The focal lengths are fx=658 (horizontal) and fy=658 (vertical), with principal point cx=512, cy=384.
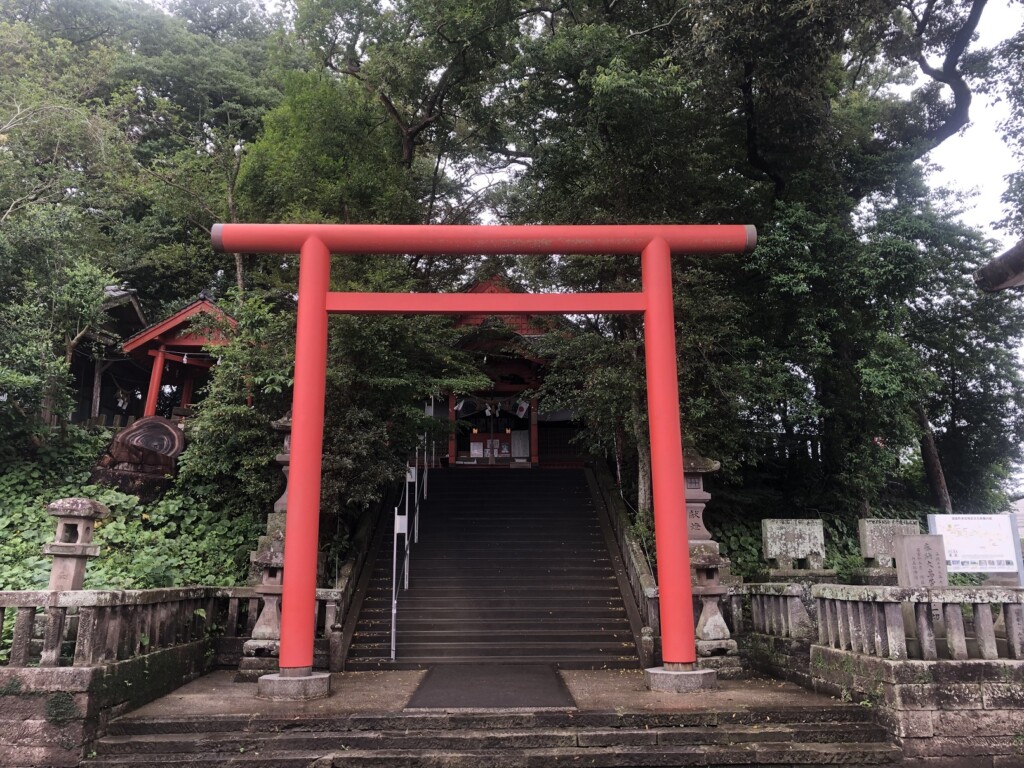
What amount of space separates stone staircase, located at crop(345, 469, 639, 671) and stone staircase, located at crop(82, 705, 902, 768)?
8.89ft

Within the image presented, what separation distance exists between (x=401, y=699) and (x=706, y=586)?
3.50 metres

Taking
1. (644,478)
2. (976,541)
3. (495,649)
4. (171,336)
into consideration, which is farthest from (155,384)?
(976,541)

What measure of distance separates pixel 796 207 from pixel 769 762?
837 centimetres

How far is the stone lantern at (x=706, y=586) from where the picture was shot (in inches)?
272

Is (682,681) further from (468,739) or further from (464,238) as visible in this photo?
(464,238)

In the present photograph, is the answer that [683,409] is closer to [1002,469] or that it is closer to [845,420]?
[845,420]

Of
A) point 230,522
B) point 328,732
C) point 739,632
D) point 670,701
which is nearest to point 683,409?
point 739,632

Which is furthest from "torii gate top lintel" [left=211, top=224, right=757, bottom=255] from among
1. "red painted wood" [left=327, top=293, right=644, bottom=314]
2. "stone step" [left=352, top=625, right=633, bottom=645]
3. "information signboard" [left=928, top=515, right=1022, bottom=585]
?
"stone step" [left=352, top=625, right=633, bottom=645]

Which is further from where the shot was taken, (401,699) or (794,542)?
(794,542)

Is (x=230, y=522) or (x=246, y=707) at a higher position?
(x=230, y=522)

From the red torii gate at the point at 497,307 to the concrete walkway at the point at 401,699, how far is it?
0.47m

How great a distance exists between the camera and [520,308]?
634cm

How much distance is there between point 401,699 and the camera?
5.61 metres

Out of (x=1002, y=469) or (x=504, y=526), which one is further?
(x=1002, y=469)
